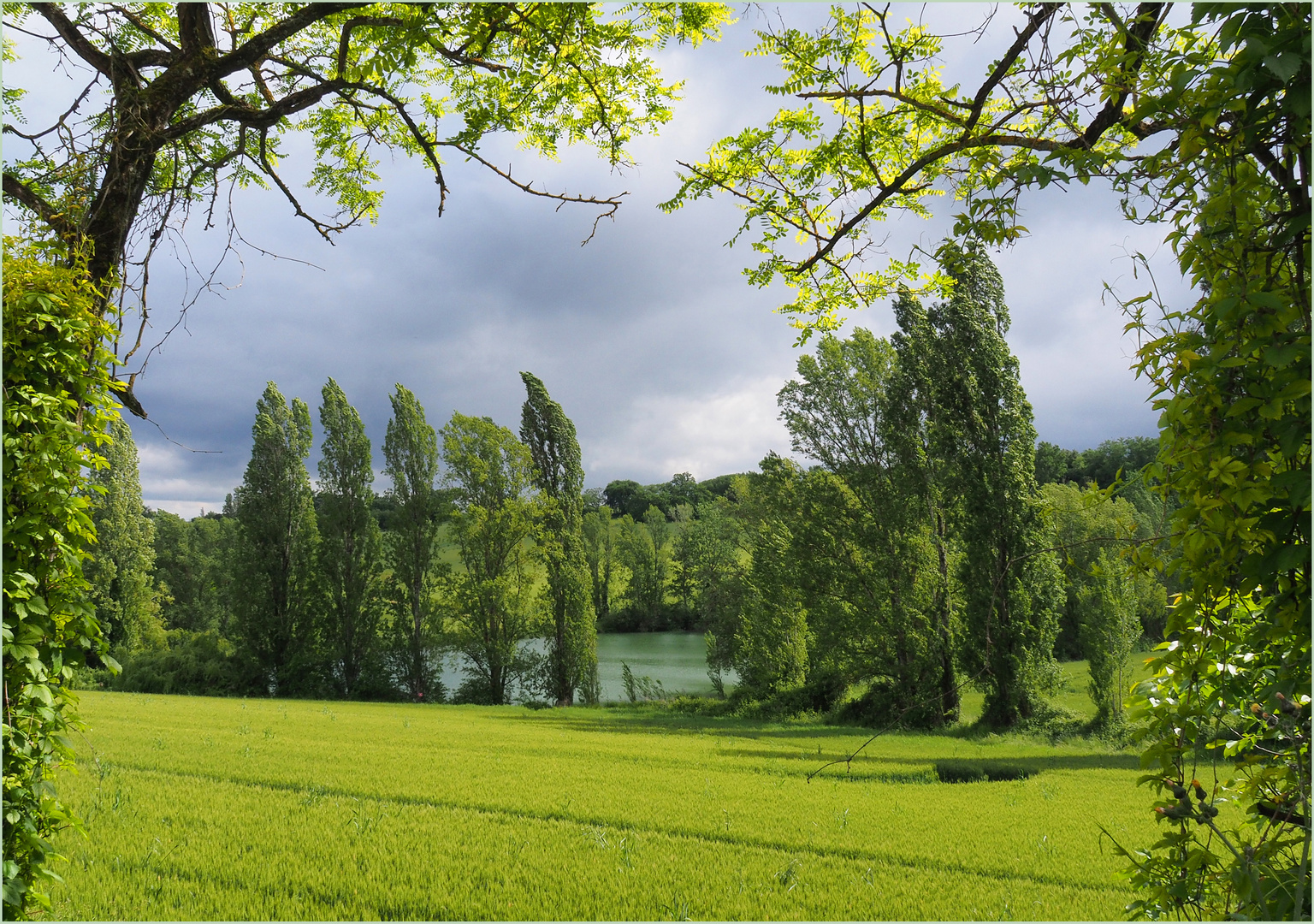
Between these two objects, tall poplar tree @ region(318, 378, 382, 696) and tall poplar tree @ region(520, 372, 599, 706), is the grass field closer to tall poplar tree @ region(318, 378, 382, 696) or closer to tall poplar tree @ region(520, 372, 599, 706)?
tall poplar tree @ region(520, 372, 599, 706)

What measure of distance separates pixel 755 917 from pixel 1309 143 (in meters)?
4.43

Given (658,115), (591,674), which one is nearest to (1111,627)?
(591,674)

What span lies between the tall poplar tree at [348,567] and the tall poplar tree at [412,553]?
0.81 metres

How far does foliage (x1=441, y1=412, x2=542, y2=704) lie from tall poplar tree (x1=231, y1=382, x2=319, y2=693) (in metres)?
5.94

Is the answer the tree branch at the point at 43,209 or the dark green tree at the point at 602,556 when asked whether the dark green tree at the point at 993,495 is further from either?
the dark green tree at the point at 602,556

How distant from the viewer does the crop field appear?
14.3 ft

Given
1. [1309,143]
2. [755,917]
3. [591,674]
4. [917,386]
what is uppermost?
[917,386]

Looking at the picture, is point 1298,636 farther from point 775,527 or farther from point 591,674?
point 591,674

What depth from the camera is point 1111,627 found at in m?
18.5

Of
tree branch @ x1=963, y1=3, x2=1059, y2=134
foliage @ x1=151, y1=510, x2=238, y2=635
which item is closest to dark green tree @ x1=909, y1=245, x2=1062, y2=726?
tree branch @ x1=963, y1=3, x2=1059, y2=134

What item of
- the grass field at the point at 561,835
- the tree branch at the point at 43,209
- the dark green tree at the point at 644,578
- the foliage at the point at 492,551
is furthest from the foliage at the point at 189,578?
the tree branch at the point at 43,209

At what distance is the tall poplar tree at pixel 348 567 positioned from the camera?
27016mm

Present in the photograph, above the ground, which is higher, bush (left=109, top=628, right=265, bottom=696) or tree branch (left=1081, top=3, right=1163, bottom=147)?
tree branch (left=1081, top=3, right=1163, bottom=147)

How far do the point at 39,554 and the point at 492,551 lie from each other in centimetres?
2327
